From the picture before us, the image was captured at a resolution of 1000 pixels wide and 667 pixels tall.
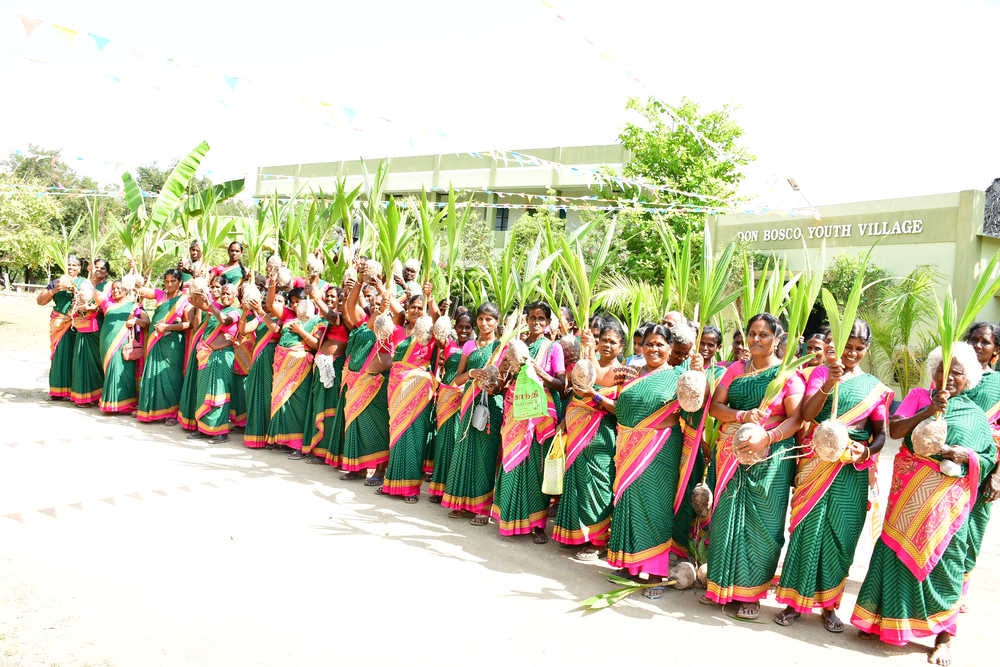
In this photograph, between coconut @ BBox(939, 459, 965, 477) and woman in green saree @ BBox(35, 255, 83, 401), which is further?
woman in green saree @ BBox(35, 255, 83, 401)

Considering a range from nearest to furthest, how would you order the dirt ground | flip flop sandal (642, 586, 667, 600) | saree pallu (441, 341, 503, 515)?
the dirt ground < flip flop sandal (642, 586, 667, 600) < saree pallu (441, 341, 503, 515)

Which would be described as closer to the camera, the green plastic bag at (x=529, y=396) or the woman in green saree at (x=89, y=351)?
the green plastic bag at (x=529, y=396)

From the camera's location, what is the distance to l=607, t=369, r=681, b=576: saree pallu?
402 centimetres

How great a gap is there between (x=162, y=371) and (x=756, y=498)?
612 cm

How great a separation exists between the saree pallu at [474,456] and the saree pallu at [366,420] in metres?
0.92

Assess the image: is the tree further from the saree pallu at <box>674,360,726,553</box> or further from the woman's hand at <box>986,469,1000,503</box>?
the woman's hand at <box>986,469,1000,503</box>

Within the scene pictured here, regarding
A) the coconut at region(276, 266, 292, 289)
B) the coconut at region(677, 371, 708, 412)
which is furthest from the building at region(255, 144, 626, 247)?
the coconut at region(677, 371, 708, 412)

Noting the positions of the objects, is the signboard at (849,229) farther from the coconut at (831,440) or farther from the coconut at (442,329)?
the coconut at (831,440)

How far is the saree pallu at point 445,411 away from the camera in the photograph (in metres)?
5.38

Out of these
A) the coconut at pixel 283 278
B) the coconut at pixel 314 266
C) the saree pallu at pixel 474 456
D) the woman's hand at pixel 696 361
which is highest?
the coconut at pixel 314 266

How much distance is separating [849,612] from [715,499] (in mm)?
960

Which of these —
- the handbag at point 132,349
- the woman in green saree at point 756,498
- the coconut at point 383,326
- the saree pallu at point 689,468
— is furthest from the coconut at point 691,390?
the handbag at point 132,349

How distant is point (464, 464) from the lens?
509cm

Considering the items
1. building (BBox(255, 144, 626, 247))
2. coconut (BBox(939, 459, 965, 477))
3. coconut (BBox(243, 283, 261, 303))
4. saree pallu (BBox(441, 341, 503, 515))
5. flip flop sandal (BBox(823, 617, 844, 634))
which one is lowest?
flip flop sandal (BBox(823, 617, 844, 634))
